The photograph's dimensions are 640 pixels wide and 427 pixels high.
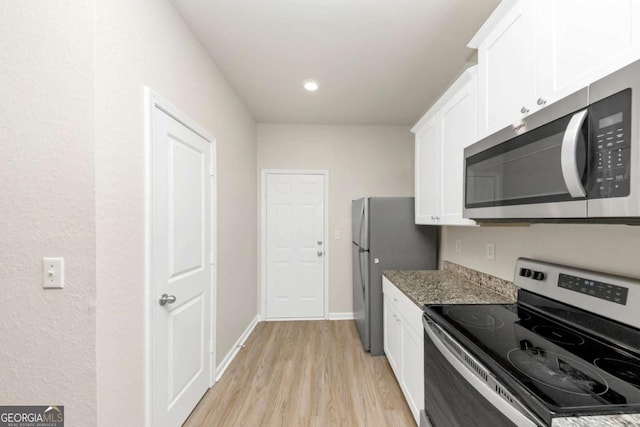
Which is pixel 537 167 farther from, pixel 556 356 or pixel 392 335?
pixel 392 335

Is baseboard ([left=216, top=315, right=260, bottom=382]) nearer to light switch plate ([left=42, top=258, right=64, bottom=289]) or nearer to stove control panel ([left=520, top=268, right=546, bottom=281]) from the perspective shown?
light switch plate ([left=42, top=258, right=64, bottom=289])

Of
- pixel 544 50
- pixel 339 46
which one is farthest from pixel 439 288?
pixel 339 46

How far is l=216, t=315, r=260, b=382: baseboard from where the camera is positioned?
234 centimetres

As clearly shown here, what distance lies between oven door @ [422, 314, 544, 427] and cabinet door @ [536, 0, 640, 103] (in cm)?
101

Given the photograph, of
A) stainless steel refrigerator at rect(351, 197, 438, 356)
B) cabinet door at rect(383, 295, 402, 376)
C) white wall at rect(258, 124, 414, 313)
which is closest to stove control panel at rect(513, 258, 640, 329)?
cabinet door at rect(383, 295, 402, 376)

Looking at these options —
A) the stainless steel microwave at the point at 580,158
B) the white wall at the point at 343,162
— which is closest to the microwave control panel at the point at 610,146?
the stainless steel microwave at the point at 580,158

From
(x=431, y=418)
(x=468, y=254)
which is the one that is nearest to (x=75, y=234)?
(x=431, y=418)

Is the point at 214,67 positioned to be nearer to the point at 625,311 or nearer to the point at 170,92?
the point at 170,92

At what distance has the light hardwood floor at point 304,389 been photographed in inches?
72.2

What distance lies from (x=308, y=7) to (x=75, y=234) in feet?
5.67

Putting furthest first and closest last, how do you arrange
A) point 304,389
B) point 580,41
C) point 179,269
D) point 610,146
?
point 304,389 < point 179,269 < point 580,41 < point 610,146

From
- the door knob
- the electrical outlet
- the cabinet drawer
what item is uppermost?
the electrical outlet

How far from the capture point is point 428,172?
7.43ft

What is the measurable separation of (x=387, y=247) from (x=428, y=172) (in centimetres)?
83
